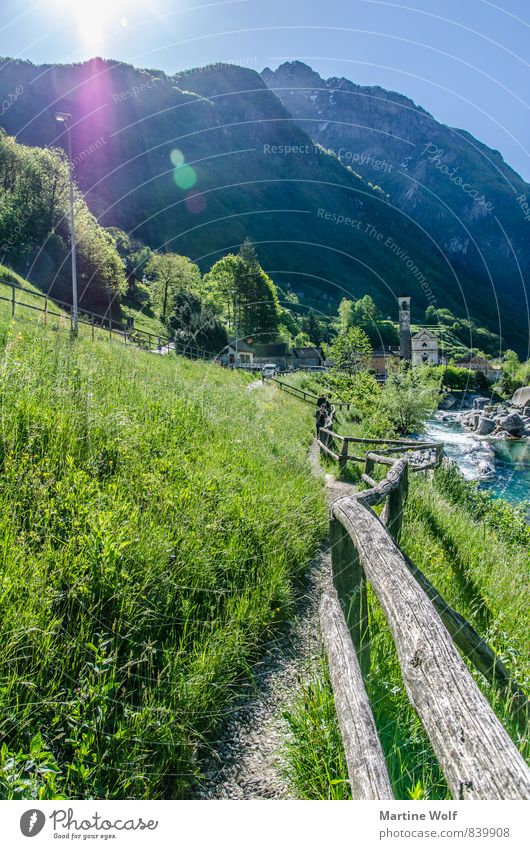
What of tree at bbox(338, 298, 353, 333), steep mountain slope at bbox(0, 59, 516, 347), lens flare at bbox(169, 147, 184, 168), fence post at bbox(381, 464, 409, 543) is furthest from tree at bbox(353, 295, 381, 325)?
lens flare at bbox(169, 147, 184, 168)

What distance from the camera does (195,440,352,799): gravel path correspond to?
240 cm

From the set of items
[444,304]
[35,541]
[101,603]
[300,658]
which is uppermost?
[444,304]

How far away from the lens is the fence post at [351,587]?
3.23 metres

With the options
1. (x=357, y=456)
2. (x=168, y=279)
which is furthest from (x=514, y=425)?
(x=168, y=279)

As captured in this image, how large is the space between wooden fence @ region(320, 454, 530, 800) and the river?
16.7 metres

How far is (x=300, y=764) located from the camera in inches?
95.3

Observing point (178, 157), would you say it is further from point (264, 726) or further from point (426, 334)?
point (264, 726)

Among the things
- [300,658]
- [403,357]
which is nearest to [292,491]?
[300,658]

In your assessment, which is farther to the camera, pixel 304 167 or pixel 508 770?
pixel 304 167

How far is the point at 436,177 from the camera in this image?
76.5m

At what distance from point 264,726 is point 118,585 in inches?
56.1

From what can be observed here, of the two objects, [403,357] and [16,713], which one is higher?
[403,357]
